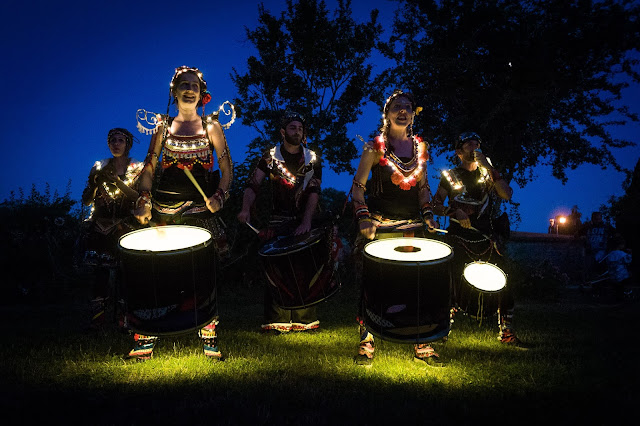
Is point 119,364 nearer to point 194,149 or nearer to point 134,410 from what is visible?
point 134,410

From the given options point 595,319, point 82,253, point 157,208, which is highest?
point 157,208

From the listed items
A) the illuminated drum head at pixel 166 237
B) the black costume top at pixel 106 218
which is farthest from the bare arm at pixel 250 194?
the black costume top at pixel 106 218

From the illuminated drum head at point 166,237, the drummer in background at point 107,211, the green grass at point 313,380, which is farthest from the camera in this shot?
the drummer in background at point 107,211

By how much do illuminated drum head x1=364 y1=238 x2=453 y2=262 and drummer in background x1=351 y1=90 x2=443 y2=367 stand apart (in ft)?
1.05

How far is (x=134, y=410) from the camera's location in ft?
8.25

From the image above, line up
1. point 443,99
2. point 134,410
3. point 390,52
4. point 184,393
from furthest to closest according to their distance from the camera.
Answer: point 390,52
point 443,99
point 184,393
point 134,410

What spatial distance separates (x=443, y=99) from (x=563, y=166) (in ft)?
17.0

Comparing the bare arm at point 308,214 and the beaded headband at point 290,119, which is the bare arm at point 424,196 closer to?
the bare arm at point 308,214

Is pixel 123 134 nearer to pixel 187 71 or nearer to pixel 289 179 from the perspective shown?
pixel 187 71

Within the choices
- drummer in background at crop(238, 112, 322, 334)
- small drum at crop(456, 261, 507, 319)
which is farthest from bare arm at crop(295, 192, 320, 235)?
small drum at crop(456, 261, 507, 319)

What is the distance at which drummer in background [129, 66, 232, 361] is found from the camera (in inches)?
139

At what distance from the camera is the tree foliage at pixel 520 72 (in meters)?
13.0

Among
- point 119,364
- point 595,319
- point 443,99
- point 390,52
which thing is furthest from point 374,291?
point 390,52

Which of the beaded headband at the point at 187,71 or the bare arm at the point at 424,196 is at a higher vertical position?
the beaded headband at the point at 187,71
